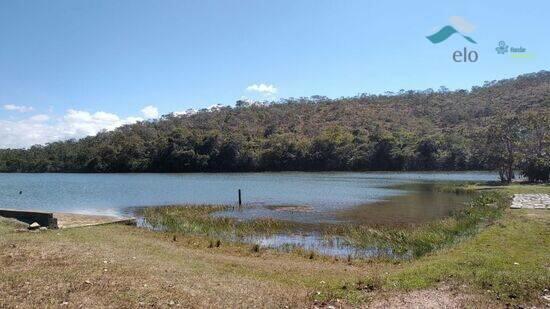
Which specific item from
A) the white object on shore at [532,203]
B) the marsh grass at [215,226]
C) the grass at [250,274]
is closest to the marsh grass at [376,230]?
the marsh grass at [215,226]

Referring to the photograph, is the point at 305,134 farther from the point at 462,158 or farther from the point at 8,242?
the point at 8,242

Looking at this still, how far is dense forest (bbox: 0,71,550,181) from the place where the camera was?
343ft

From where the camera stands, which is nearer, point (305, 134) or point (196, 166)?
point (196, 166)

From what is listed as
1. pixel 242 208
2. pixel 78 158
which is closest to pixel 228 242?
pixel 242 208

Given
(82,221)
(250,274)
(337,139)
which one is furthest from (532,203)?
(337,139)

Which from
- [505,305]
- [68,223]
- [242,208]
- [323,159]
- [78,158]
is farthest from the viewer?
[78,158]

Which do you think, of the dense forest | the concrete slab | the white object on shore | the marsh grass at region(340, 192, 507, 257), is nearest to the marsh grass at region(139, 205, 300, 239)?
the concrete slab

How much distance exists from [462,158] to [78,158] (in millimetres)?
114128

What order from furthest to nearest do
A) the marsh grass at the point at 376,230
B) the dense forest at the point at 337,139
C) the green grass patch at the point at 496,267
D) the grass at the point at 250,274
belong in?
the dense forest at the point at 337,139 → the marsh grass at the point at 376,230 → the green grass patch at the point at 496,267 → the grass at the point at 250,274

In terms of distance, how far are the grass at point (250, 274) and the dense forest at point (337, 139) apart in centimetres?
4573

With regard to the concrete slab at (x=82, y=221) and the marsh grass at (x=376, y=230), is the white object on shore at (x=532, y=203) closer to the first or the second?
the marsh grass at (x=376, y=230)

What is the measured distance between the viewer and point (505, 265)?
484 inches

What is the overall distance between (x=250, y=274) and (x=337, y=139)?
113 m

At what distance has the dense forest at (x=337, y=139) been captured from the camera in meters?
105
